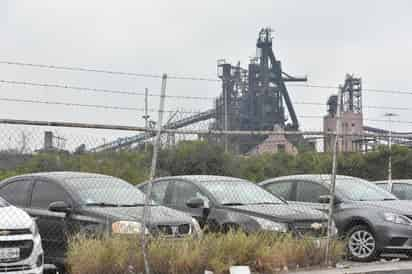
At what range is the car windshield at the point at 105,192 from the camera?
10.3m

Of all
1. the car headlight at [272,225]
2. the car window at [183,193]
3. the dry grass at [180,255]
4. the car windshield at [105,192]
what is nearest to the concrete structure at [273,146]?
the car window at [183,193]

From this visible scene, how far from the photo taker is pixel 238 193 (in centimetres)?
1212

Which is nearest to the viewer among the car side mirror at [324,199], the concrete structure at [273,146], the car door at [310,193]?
the car side mirror at [324,199]

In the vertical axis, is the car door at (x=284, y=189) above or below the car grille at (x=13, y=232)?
above

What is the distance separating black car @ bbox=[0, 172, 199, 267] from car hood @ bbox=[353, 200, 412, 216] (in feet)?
12.2

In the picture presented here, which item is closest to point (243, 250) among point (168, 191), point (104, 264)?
point (104, 264)

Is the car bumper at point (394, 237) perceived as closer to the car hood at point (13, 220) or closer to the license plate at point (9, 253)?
the car hood at point (13, 220)

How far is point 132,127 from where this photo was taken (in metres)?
9.03

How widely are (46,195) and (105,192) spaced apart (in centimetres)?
83

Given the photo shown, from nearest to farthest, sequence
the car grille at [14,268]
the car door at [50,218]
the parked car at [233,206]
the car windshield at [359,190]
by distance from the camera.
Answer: the car grille at [14,268]
the car door at [50,218]
the parked car at [233,206]
the car windshield at [359,190]

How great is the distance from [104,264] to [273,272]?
217 cm

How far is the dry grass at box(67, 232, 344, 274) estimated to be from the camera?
29.1ft

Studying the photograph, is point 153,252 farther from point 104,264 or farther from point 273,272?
point 273,272

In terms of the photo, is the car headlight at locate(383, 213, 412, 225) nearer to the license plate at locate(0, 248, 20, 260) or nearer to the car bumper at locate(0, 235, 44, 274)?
the car bumper at locate(0, 235, 44, 274)
